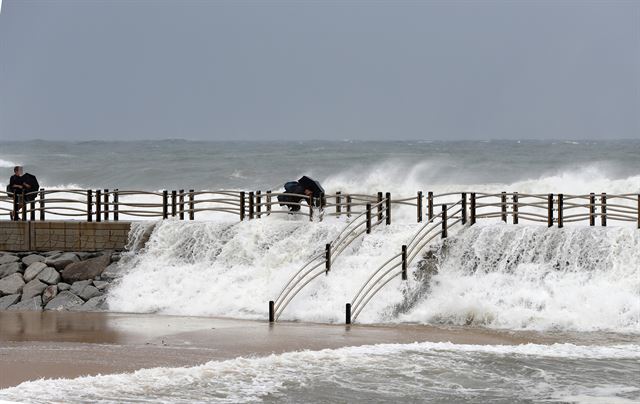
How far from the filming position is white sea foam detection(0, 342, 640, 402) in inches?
518

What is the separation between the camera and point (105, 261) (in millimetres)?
22547

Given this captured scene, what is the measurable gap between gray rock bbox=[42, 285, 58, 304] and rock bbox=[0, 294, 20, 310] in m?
0.50

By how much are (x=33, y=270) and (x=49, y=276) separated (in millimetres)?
455

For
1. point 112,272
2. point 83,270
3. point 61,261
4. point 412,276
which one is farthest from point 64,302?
point 412,276

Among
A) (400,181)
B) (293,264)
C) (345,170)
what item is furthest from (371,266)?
(345,170)

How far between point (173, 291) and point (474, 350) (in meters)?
7.21

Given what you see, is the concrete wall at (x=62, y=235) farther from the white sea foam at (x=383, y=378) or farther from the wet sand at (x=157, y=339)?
the white sea foam at (x=383, y=378)

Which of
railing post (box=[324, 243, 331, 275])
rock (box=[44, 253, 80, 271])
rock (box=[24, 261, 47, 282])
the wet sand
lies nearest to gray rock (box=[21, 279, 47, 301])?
rock (box=[24, 261, 47, 282])

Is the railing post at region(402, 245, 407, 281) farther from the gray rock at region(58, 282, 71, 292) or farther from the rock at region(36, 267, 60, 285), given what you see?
the rock at region(36, 267, 60, 285)

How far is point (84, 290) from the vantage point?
2172 cm

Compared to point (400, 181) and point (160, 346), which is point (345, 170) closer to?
point (400, 181)

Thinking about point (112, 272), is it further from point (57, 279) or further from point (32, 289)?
point (32, 289)

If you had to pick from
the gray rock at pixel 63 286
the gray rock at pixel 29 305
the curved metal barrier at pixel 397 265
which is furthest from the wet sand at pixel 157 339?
the gray rock at pixel 63 286

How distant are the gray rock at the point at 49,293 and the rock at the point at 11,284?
596 mm
